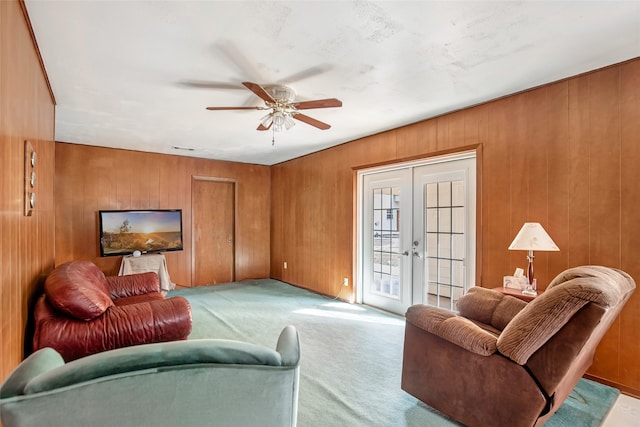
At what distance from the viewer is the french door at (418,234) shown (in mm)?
3543

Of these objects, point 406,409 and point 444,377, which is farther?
point 406,409

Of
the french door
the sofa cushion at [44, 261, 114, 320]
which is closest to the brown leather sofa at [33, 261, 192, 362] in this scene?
the sofa cushion at [44, 261, 114, 320]

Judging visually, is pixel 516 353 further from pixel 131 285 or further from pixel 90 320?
pixel 131 285

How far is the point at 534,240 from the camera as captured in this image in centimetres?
253

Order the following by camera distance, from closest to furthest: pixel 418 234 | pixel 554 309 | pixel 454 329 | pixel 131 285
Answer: pixel 554 309
pixel 454 329
pixel 131 285
pixel 418 234

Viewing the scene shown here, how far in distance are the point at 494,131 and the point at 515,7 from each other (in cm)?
157

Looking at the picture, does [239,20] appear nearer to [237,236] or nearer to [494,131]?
[494,131]

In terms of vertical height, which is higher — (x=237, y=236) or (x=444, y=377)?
(x=237, y=236)

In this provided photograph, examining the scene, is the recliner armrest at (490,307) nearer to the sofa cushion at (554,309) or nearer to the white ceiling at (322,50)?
the sofa cushion at (554,309)

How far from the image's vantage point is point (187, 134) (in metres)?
4.50

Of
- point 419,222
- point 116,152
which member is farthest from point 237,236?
point 419,222

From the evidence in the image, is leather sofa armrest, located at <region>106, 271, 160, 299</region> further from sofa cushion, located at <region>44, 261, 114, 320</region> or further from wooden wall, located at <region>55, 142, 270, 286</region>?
wooden wall, located at <region>55, 142, 270, 286</region>

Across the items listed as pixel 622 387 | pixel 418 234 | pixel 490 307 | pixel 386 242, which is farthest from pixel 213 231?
pixel 622 387

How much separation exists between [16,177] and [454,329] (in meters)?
2.63
